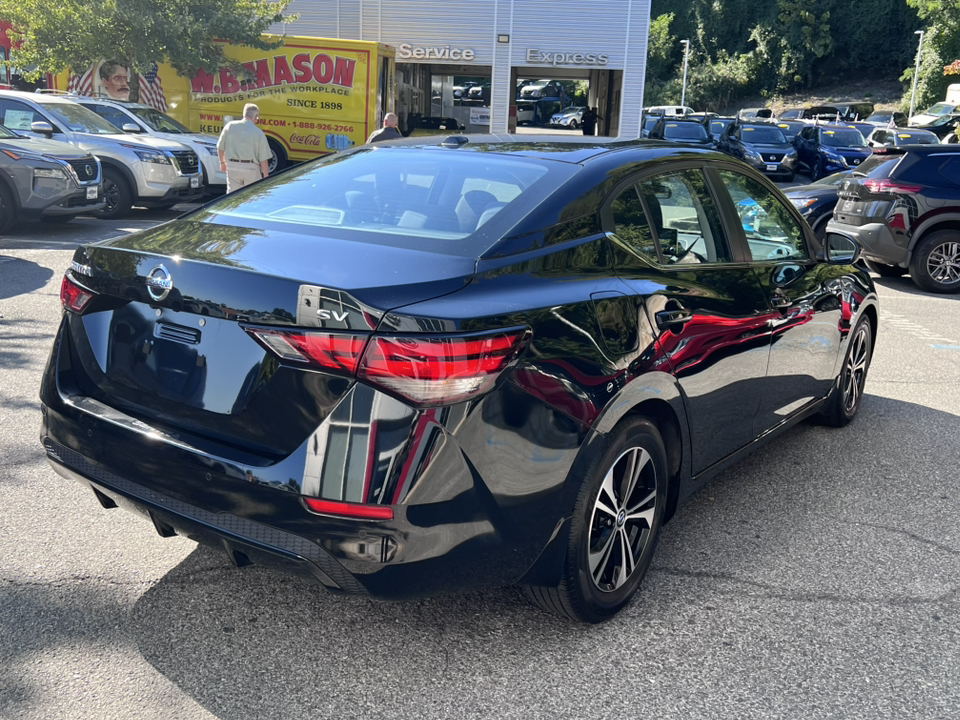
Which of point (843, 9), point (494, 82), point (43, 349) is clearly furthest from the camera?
point (843, 9)

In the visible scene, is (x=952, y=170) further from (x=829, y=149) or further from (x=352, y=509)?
(x=829, y=149)

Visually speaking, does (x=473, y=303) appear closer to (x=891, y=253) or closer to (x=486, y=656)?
(x=486, y=656)

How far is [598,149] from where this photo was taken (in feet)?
11.9

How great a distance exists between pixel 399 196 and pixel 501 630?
1574mm

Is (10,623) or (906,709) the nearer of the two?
(906,709)

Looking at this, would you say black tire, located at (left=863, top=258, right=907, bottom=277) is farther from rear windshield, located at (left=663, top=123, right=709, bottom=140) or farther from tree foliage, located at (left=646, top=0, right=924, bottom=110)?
tree foliage, located at (left=646, top=0, right=924, bottom=110)

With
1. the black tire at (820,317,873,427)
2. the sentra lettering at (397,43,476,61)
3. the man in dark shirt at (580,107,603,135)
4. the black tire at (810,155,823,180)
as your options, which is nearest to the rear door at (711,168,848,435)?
the black tire at (820,317,873,427)

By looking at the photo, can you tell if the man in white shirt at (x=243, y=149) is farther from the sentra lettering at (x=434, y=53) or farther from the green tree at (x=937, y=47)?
the green tree at (x=937, y=47)

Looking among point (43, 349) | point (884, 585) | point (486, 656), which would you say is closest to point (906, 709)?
point (884, 585)

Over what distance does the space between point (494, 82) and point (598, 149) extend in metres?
24.1

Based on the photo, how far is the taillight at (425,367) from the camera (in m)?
2.42

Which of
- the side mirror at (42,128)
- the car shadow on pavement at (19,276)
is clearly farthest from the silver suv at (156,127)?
the car shadow on pavement at (19,276)

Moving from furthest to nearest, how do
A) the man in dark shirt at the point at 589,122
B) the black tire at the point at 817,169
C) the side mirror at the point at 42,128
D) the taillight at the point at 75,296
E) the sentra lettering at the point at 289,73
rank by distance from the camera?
the man in dark shirt at the point at 589,122
the black tire at the point at 817,169
the sentra lettering at the point at 289,73
the side mirror at the point at 42,128
the taillight at the point at 75,296

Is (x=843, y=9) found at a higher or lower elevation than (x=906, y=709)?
higher
